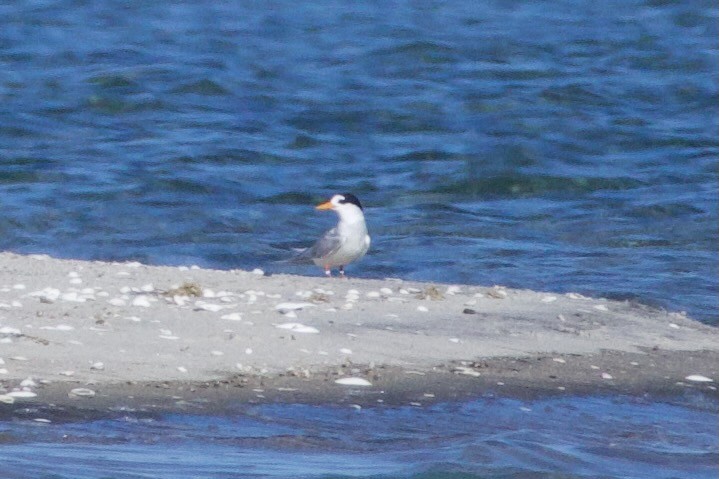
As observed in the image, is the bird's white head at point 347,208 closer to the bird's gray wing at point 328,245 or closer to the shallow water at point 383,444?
the bird's gray wing at point 328,245

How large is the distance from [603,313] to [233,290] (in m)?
2.11

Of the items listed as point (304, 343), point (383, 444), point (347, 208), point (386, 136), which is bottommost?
point (383, 444)

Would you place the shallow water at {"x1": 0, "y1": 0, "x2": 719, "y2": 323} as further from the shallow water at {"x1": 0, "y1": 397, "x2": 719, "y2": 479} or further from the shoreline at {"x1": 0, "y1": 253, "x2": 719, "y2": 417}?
the shallow water at {"x1": 0, "y1": 397, "x2": 719, "y2": 479}

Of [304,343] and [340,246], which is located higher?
[340,246]

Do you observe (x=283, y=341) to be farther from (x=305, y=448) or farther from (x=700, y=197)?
(x=700, y=197)

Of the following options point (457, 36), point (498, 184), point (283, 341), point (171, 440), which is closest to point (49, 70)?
point (457, 36)

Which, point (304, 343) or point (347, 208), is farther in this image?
point (347, 208)

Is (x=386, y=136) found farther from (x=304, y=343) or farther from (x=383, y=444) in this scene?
(x=383, y=444)

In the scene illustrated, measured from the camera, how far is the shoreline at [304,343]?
6.80 metres

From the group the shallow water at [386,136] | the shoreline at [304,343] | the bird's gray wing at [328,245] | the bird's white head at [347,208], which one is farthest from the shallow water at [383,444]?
the bird's white head at [347,208]

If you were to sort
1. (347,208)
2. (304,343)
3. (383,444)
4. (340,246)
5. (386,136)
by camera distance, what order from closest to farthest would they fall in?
1. (383,444)
2. (304,343)
3. (340,246)
4. (347,208)
5. (386,136)

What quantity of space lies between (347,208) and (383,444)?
A: 5.39 m

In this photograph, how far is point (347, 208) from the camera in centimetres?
1160

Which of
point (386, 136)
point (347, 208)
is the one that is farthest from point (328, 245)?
point (386, 136)
